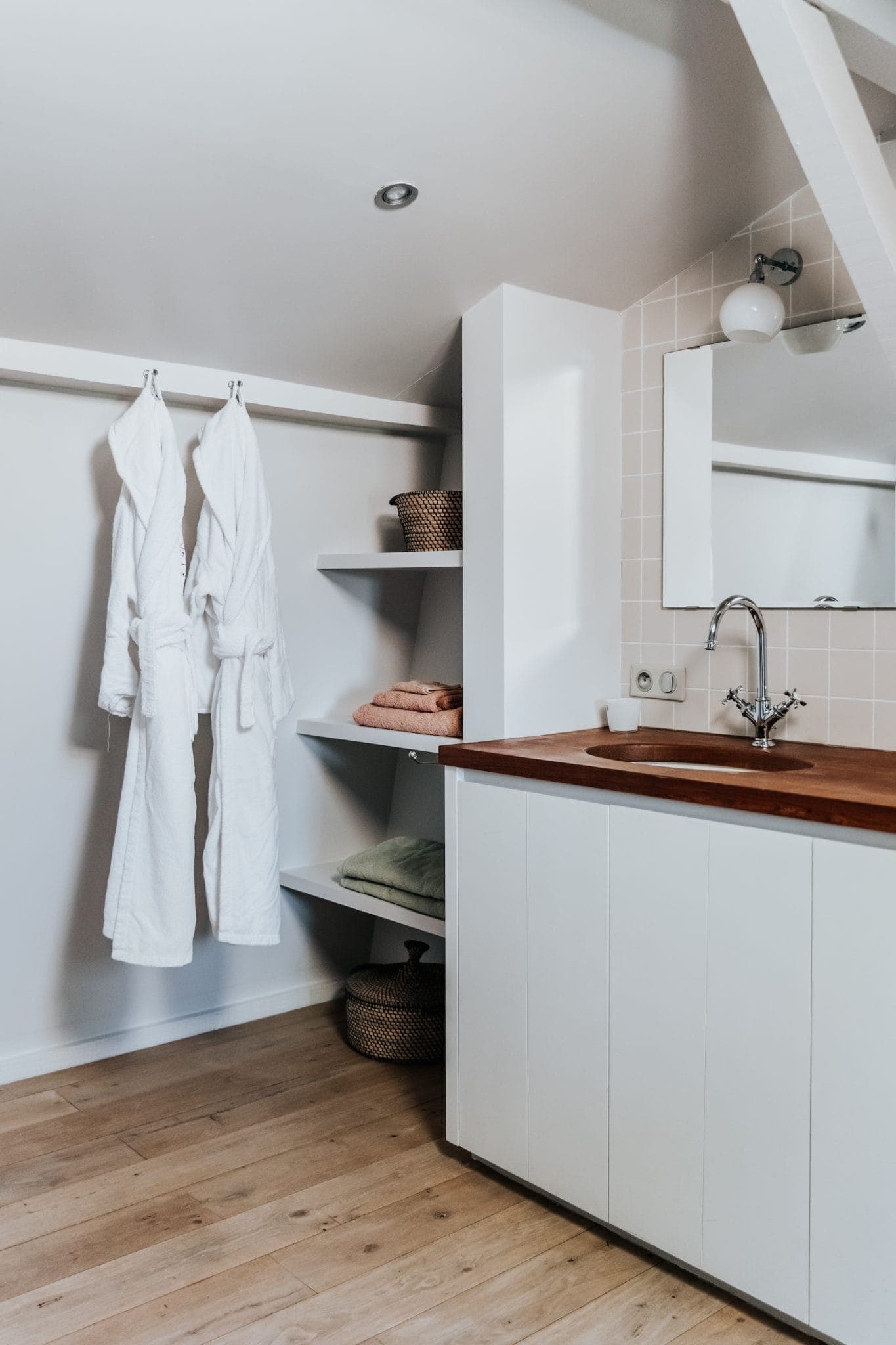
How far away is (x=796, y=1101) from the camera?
1670 millimetres

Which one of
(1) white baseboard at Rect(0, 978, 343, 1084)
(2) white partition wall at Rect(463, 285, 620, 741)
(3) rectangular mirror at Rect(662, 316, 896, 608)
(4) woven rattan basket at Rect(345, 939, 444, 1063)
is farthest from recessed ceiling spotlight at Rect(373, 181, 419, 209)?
(1) white baseboard at Rect(0, 978, 343, 1084)

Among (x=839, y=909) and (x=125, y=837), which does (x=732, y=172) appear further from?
(x=125, y=837)

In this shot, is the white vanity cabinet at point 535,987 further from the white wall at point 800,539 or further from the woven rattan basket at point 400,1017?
the white wall at point 800,539

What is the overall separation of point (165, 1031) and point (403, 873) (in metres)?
0.75

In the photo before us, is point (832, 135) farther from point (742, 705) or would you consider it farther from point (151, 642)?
point (151, 642)

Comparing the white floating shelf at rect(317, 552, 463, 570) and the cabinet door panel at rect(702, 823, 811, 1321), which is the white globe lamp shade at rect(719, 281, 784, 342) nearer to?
the white floating shelf at rect(317, 552, 463, 570)

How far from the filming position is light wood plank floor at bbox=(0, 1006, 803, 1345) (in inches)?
68.4

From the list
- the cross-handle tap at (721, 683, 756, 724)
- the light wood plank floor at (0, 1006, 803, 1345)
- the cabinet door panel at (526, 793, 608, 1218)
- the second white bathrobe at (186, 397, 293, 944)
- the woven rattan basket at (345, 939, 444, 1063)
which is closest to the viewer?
the light wood plank floor at (0, 1006, 803, 1345)

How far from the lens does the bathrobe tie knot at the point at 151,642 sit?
2.37 metres

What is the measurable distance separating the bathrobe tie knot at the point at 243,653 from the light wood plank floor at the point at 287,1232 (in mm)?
877

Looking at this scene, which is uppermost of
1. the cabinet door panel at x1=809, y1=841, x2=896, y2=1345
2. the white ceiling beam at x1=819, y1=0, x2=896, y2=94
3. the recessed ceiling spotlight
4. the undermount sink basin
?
the white ceiling beam at x1=819, y1=0, x2=896, y2=94

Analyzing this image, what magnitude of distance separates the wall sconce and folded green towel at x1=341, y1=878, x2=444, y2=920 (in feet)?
4.60

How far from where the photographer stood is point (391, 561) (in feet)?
8.99

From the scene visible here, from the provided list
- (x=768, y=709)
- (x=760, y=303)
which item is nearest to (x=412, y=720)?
(x=768, y=709)
